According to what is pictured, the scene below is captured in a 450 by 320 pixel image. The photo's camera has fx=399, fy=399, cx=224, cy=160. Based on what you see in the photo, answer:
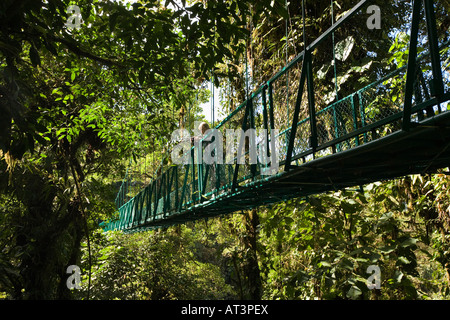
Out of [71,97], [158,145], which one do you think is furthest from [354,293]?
[158,145]

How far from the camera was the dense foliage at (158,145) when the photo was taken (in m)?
2.23

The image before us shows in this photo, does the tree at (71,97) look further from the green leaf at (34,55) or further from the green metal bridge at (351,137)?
the green metal bridge at (351,137)

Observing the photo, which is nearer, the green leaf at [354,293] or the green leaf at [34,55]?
the green leaf at [34,55]

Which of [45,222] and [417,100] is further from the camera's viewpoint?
[45,222]

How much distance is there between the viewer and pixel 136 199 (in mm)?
7961

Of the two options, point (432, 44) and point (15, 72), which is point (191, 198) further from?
point (432, 44)

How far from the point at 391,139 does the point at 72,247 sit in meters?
5.18

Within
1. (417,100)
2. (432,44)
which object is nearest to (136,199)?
(417,100)

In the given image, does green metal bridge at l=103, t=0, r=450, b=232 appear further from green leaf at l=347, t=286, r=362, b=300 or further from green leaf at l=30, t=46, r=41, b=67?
green leaf at l=30, t=46, r=41, b=67

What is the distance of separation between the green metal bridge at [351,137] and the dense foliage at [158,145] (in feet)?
0.89

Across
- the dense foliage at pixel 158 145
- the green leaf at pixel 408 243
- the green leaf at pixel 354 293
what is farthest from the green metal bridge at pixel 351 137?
the green leaf at pixel 354 293

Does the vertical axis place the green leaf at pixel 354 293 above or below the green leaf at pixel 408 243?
below

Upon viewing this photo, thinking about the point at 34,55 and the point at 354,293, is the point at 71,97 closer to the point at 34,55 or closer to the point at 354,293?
the point at 34,55

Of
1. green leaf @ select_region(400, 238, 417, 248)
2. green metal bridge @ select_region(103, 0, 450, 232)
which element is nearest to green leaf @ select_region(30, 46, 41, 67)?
green metal bridge @ select_region(103, 0, 450, 232)
